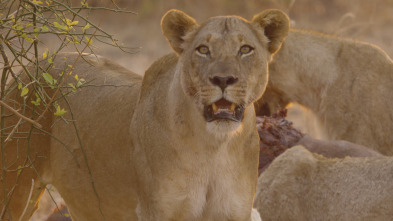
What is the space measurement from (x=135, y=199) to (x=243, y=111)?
0.90m

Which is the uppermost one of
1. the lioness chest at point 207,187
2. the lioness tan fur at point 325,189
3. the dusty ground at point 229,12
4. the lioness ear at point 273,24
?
the dusty ground at point 229,12

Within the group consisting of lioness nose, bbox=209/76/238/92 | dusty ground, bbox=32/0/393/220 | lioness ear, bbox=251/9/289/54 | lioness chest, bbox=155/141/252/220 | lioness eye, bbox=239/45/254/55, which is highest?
dusty ground, bbox=32/0/393/220

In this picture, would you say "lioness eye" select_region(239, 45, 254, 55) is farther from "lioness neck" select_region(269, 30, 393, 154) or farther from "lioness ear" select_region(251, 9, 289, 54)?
"lioness neck" select_region(269, 30, 393, 154)

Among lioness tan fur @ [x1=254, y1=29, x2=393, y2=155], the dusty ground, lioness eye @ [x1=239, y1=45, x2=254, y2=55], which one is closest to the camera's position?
lioness eye @ [x1=239, y1=45, x2=254, y2=55]

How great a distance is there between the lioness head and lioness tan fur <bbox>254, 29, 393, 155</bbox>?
3573 mm

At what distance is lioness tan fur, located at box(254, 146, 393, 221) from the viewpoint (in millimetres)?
4953

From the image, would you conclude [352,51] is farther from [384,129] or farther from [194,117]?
[194,117]

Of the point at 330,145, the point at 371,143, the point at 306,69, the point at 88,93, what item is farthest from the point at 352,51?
the point at 88,93

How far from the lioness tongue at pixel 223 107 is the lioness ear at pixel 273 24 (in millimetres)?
620

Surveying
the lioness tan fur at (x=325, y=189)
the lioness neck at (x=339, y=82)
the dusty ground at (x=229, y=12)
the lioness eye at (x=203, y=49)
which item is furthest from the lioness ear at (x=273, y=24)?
the dusty ground at (x=229, y=12)

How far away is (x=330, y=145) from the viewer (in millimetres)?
6625

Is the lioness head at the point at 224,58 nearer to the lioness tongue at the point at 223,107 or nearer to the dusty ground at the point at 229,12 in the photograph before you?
the lioness tongue at the point at 223,107

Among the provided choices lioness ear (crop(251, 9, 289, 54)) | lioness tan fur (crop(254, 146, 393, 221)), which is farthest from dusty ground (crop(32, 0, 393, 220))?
lioness ear (crop(251, 9, 289, 54))

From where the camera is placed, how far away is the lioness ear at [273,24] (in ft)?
13.4
